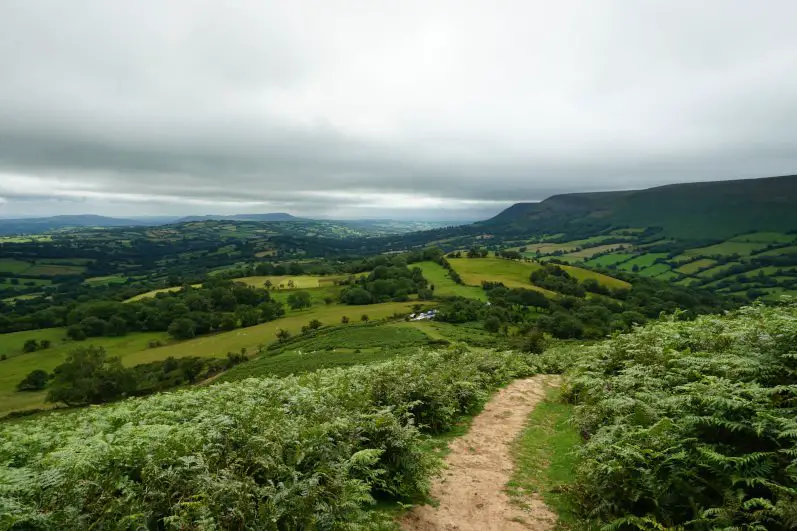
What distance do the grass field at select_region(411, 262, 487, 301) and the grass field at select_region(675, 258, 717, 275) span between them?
115568 mm

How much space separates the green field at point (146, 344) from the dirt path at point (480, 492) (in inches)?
2786

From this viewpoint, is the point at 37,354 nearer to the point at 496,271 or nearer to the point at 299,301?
the point at 299,301

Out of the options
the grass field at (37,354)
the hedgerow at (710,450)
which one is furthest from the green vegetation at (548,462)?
the grass field at (37,354)

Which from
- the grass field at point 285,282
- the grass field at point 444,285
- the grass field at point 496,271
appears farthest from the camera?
the grass field at point 285,282

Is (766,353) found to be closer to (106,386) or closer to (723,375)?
(723,375)

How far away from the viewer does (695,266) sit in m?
180

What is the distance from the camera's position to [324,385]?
1328cm

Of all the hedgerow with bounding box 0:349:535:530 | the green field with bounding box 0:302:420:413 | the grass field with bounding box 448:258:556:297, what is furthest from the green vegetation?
the grass field with bounding box 448:258:556:297

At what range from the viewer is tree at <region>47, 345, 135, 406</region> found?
193 ft

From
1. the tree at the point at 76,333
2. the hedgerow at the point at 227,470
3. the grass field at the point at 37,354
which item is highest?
the hedgerow at the point at 227,470

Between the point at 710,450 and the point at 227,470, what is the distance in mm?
8125

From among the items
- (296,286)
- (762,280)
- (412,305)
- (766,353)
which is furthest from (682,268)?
(766,353)

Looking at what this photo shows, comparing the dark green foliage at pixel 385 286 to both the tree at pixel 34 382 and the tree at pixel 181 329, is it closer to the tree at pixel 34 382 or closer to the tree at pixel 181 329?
the tree at pixel 181 329

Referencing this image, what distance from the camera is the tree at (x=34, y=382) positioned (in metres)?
68.9
